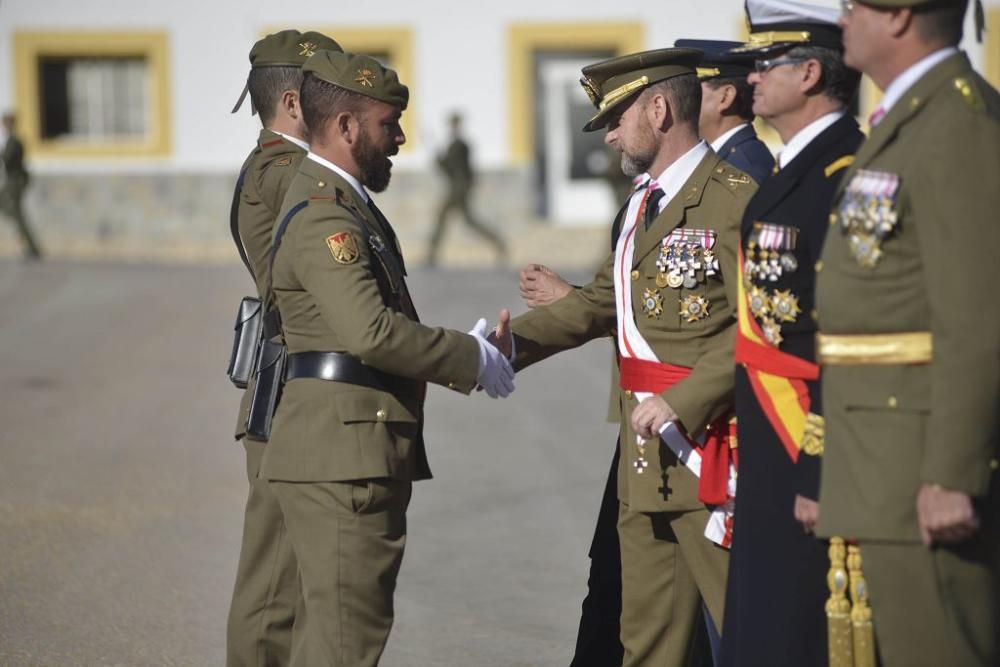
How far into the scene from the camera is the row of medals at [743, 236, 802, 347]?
3848 millimetres

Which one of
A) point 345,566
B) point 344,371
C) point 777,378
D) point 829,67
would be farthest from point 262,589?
point 829,67

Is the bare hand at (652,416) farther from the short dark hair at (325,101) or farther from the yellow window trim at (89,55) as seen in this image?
the yellow window trim at (89,55)

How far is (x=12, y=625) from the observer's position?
246 inches

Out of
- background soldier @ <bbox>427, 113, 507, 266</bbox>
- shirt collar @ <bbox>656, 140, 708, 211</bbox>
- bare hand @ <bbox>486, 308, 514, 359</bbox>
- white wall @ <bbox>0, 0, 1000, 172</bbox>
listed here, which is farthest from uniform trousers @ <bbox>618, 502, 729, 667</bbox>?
white wall @ <bbox>0, 0, 1000, 172</bbox>

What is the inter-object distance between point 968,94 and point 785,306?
0.74m

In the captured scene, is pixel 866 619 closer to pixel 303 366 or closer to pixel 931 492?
pixel 931 492

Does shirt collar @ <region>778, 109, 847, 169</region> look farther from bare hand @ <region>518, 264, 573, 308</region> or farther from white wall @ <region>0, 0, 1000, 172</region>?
white wall @ <region>0, 0, 1000, 172</region>

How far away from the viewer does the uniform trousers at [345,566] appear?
14.3 feet

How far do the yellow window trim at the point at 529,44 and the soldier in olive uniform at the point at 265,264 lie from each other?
59.9ft

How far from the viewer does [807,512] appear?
3.66 m

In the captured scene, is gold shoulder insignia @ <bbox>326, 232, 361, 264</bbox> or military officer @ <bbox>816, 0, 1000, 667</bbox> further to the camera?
gold shoulder insignia @ <bbox>326, 232, 361, 264</bbox>

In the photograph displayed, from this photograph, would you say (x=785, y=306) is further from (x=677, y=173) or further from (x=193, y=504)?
(x=193, y=504)

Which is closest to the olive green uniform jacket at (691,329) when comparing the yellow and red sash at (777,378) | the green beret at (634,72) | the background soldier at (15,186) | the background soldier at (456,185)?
the green beret at (634,72)

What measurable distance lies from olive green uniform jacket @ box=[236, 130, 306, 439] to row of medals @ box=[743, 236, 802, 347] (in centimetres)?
179
